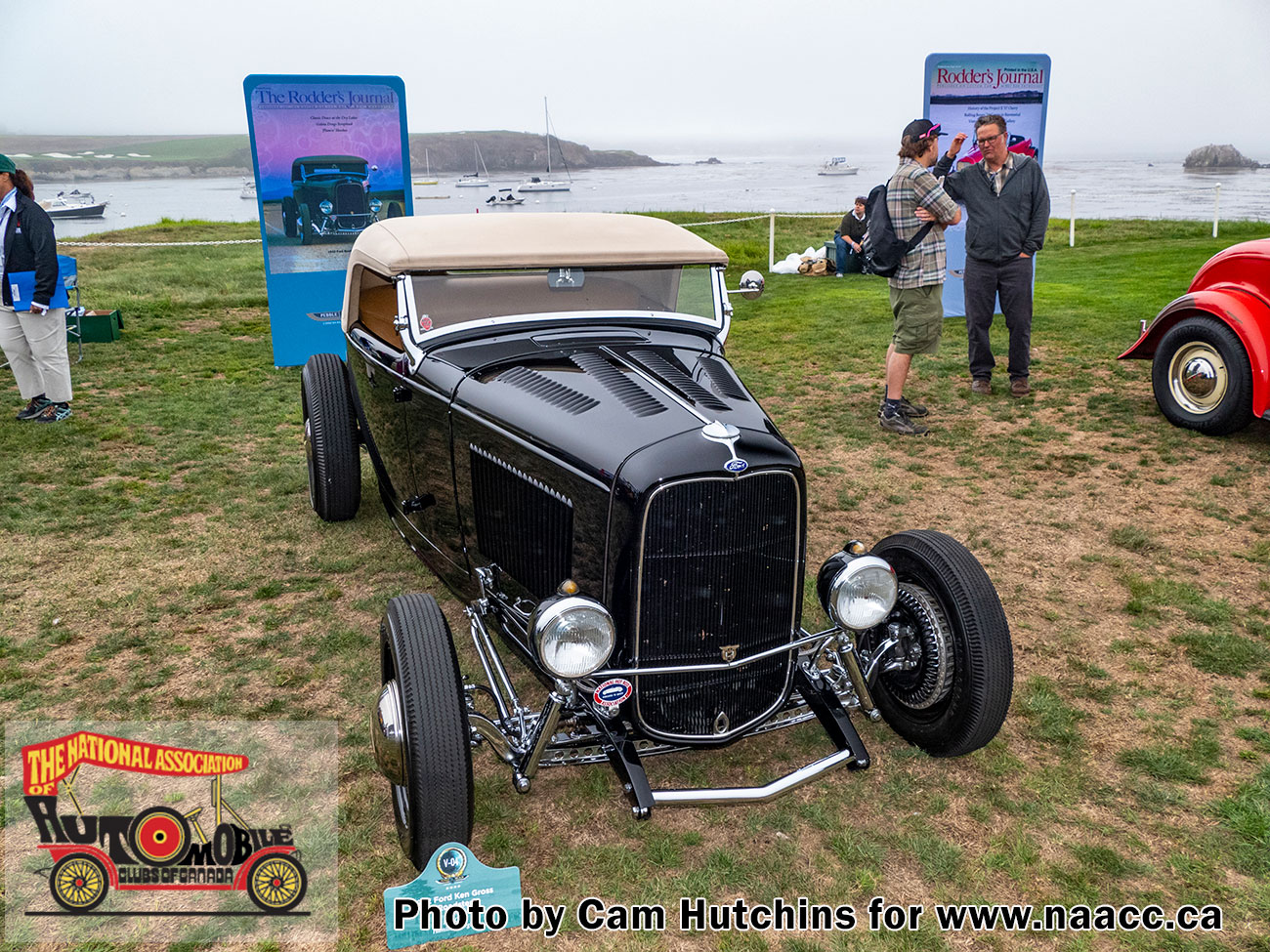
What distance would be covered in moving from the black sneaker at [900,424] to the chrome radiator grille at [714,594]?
4288mm

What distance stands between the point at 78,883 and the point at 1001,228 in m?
7.04

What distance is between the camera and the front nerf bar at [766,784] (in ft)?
8.86

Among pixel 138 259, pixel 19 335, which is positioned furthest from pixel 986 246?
pixel 138 259

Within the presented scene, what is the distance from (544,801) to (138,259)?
671 inches

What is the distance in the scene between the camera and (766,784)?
2793mm

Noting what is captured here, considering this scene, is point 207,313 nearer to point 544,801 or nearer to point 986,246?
point 986,246

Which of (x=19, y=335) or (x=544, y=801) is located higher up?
(x=19, y=335)

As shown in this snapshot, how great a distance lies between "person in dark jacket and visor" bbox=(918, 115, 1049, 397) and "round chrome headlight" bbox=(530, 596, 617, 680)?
18.8ft

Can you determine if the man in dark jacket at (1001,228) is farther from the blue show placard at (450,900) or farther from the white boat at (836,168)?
the white boat at (836,168)

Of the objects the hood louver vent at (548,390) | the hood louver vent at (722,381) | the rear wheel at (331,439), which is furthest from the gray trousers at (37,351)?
the hood louver vent at (722,381)

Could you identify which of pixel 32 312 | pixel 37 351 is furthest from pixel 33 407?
pixel 32 312

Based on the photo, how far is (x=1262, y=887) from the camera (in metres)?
2.65

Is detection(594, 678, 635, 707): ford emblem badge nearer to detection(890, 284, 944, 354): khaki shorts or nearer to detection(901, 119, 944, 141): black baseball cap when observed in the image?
detection(890, 284, 944, 354): khaki shorts

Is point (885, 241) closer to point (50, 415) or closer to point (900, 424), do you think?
point (900, 424)
